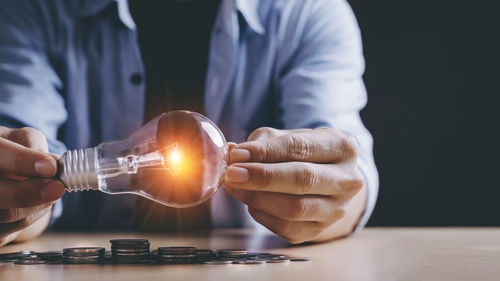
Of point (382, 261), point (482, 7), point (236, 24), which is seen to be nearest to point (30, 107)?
point (236, 24)

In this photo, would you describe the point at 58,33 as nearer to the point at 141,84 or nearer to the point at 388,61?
the point at 141,84

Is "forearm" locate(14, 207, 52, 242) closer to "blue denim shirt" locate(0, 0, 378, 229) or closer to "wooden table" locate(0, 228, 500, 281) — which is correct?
"wooden table" locate(0, 228, 500, 281)

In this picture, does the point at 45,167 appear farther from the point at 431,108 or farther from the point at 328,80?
the point at 431,108

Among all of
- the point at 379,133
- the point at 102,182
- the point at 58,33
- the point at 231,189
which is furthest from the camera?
the point at 379,133

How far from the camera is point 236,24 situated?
4.25 ft

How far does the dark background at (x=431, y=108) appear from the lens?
2.06 meters

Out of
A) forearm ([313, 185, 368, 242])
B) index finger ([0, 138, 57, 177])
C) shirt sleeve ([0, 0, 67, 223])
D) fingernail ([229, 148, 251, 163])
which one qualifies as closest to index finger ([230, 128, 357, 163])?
fingernail ([229, 148, 251, 163])

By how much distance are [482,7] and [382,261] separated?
177 cm

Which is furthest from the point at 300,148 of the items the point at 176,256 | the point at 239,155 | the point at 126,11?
the point at 126,11

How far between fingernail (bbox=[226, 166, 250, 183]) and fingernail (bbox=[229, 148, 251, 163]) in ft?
0.05

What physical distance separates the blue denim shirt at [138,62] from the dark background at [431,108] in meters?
0.79

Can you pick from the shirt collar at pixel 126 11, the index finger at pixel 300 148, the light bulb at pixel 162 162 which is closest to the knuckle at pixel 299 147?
the index finger at pixel 300 148

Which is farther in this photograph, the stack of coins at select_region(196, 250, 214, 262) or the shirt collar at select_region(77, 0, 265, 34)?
the shirt collar at select_region(77, 0, 265, 34)

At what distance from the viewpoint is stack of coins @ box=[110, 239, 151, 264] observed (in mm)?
607
